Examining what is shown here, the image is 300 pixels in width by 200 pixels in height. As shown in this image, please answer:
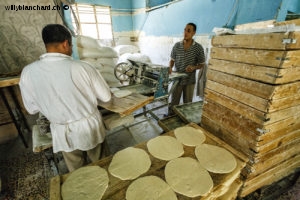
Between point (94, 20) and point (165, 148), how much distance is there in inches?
279

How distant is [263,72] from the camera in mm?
891

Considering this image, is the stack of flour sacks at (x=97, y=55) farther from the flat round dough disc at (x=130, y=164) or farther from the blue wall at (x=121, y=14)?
the flat round dough disc at (x=130, y=164)

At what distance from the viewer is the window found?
6238 millimetres

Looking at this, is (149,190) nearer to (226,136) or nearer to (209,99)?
(226,136)

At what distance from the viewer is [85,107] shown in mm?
1490

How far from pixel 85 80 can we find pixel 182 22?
3608mm


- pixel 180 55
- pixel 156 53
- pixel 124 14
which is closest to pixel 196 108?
pixel 180 55

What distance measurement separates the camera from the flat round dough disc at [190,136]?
1.22 meters

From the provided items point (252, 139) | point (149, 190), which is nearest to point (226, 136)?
point (252, 139)

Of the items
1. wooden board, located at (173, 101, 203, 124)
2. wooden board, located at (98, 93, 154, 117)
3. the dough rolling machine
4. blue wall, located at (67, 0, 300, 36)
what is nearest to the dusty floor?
the dough rolling machine

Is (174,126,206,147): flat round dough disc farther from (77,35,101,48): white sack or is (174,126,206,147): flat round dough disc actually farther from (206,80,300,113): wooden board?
(77,35,101,48): white sack

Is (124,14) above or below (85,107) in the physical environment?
above

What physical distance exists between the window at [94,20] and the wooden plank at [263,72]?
6.89 m

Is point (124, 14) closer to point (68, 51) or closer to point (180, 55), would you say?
point (180, 55)
